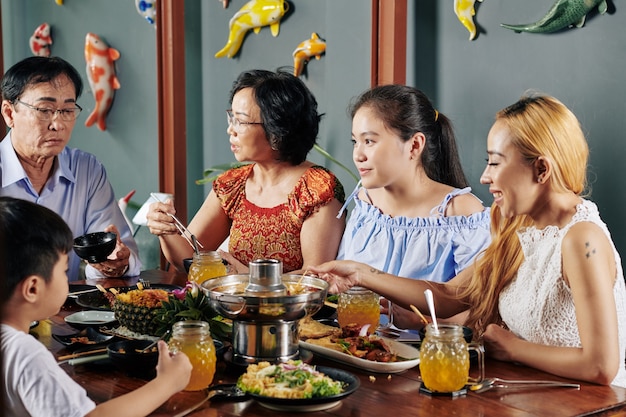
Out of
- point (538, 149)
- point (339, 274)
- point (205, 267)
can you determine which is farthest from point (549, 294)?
point (205, 267)

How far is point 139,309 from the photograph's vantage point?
190 cm

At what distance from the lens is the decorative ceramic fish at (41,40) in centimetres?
631

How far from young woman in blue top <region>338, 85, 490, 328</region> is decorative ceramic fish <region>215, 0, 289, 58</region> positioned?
2.04 m

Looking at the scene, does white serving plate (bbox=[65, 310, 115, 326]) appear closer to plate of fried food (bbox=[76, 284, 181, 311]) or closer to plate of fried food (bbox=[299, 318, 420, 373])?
plate of fried food (bbox=[76, 284, 181, 311])

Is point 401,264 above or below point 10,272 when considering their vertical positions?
below

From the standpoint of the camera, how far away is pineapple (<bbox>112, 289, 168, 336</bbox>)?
6.23 feet

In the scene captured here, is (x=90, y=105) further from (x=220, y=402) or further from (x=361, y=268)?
(x=220, y=402)

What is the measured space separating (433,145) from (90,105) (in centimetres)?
405

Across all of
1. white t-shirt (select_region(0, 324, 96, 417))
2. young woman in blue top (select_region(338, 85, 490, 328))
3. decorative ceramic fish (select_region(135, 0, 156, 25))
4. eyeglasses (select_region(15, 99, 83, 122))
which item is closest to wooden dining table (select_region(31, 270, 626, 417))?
white t-shirt (select_region(0, 324, 96, 417))

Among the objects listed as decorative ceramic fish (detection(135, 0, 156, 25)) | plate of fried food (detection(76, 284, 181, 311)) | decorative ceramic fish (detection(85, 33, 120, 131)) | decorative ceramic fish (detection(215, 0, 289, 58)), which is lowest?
plate of fried food (detection(76, 284, 181, 311))

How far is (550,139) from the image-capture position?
6.15 feet

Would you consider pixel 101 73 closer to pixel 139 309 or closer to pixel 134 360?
pixel 139 309

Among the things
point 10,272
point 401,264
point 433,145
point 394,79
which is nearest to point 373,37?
point 394,79

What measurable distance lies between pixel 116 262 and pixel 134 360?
1306mm
